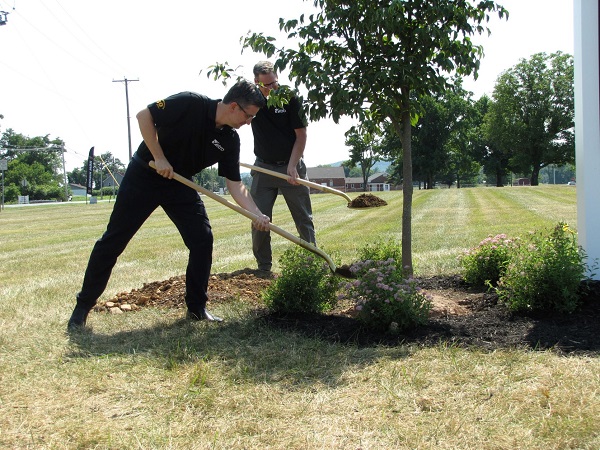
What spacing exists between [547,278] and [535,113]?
58.6 meters

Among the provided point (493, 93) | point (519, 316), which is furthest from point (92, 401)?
point (493, 93)

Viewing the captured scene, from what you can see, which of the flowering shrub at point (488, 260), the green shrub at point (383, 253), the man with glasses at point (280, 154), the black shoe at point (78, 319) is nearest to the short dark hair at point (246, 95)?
the man with glasses at point (280, 154)

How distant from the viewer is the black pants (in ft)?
13.6

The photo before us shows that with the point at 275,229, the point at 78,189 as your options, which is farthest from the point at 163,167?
the point at 78,189

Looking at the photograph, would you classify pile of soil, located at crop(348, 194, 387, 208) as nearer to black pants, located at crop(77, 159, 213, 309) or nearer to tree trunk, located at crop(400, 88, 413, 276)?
tree trunk, located at crop(400, 88, 413, 276)

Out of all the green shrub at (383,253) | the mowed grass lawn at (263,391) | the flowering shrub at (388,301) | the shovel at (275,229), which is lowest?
the mowed grass lawn at (263,391)

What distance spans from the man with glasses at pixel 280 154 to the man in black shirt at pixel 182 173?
92 cm

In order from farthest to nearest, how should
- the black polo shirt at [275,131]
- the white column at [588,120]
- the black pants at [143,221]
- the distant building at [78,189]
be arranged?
1. the distant building at [78,189]
2. the black polo shirt at [275,131]
3. the white column at [588,120]
4. the black pants at [143,221]

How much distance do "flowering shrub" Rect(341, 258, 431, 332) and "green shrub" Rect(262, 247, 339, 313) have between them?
401 mm

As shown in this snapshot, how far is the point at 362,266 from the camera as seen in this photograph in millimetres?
4117

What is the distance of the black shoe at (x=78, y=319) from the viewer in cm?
425

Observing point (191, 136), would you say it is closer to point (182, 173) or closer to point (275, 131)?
point (182, 173)

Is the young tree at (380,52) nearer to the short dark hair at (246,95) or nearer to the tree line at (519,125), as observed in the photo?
the short dark hair at (246,95)

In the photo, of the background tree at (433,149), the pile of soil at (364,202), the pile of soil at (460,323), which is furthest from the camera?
the background tree at (433,149)
